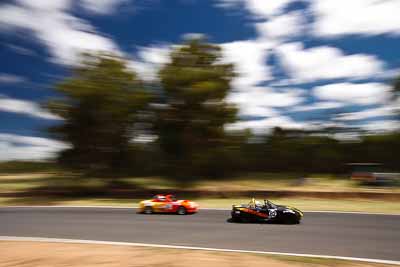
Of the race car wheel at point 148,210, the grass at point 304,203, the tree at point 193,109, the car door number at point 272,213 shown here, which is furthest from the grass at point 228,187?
the car door number at point 272,213

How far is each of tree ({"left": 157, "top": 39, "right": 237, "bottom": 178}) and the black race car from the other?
1682cm

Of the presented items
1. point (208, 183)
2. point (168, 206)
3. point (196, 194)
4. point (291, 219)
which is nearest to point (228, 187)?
point (196, 194)

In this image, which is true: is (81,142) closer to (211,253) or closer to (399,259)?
(211,253)

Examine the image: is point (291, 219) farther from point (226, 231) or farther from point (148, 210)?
point (148, 210)

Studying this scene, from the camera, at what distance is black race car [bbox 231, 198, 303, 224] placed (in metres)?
15.0

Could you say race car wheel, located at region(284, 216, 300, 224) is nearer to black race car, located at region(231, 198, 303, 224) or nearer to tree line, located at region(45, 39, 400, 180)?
black race car, located at region(231, 198, 303, 224)

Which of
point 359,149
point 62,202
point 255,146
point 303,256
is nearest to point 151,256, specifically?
point 303,256

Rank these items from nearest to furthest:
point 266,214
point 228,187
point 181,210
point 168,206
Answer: point 266,214, point 181,210, point 168,206, point 228,187

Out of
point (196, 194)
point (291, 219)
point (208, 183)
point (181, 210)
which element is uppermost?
point (208, 183)

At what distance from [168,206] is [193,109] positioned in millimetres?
14779

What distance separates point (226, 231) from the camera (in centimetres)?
1358

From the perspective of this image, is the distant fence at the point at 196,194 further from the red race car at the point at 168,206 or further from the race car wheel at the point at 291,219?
the race car wheel at the point at 291,219

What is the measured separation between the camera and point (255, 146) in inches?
1658

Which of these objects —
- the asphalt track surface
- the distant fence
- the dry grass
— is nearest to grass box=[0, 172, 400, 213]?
the distant fence
